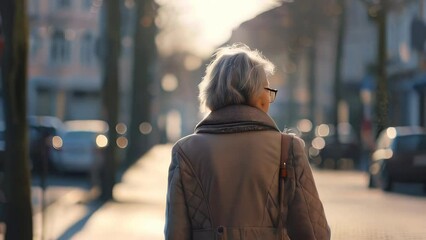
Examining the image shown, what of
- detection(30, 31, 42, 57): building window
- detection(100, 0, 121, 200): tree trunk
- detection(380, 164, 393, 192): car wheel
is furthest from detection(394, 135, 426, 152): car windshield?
detection(30, 31, 42, 57): building window

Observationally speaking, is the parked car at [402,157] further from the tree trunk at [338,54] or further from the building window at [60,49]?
the building window at [60,49]

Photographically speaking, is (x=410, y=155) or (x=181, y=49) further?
(x=181, y=49)

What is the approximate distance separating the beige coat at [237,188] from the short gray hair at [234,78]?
0.05 meters

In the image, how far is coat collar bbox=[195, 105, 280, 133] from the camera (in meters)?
4.71

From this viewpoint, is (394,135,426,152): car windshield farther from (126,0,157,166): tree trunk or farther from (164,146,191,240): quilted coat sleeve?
(164,146,191,240): quilted coat sleeve

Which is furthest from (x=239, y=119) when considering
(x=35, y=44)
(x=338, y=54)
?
(x=35, y=44)

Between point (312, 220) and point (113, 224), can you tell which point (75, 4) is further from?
point (312, 220)

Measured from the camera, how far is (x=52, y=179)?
30.6 metres

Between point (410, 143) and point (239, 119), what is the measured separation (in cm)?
2084

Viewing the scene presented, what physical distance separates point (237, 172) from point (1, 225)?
407 inches

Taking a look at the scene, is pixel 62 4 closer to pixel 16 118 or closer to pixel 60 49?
pixel 60 49

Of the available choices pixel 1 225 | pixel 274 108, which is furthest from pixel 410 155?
pixel 274 108

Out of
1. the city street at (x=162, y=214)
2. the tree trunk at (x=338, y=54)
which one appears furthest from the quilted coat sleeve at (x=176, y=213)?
the tree trunk at (x=338, y=54)

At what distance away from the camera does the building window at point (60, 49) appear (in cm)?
7438
